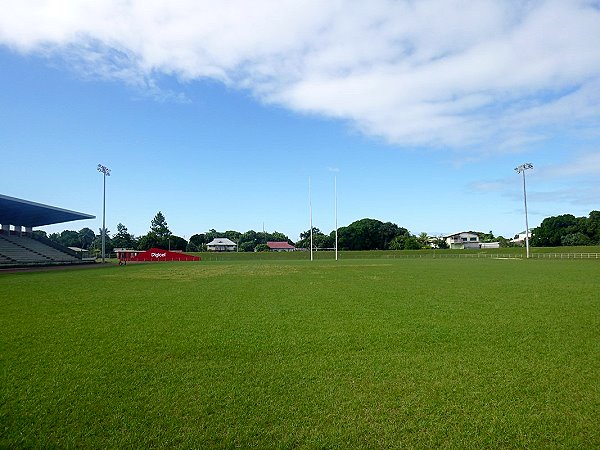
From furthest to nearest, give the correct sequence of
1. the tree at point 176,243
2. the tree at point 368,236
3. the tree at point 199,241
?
1. the tree at point 199,241
2. the tree at point 368,236
3. the tree at point 176,243

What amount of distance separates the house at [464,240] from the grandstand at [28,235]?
96664 millimetres

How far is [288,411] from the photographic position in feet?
13.1

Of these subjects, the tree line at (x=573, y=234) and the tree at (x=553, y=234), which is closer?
the tree line at (x=573, y=234)

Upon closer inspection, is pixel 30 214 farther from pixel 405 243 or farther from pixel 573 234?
pixel 573 234

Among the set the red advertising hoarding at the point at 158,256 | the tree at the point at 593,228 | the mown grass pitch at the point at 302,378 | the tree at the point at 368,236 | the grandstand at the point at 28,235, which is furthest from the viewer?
the tree at the point at 368,236

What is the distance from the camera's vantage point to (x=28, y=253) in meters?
39.6

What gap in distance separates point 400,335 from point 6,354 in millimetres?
6134

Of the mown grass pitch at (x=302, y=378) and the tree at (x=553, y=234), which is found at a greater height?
the tree at (x=553, y=234)

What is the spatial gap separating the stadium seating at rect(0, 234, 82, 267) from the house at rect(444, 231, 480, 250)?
98.4 m

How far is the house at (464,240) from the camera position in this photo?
114000mm

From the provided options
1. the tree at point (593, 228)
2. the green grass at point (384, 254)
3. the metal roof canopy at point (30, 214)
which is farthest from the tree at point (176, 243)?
the tree at point (593, 228)

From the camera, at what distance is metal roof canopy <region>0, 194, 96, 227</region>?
3436 cm

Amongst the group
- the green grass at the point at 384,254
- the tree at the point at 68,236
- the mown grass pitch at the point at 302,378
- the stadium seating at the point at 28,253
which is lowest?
the mown grass pitch at the point at 302,378

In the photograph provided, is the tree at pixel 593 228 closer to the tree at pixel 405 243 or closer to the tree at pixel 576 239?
the tree at pixel 576 239
